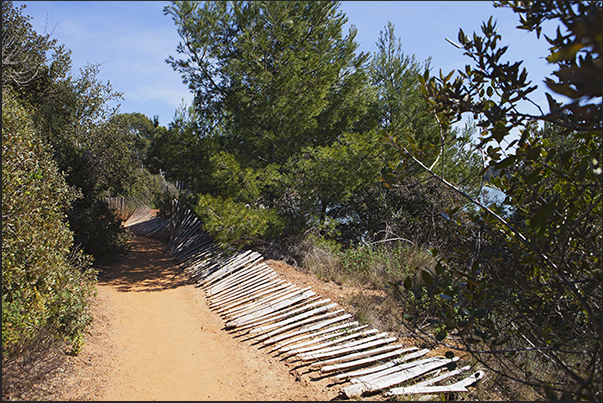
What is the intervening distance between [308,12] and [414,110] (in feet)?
12.8

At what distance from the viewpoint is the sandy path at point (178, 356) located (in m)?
4.10

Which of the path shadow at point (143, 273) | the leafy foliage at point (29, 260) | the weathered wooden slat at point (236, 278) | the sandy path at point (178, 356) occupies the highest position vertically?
the leafy foliage at point (29, 260)

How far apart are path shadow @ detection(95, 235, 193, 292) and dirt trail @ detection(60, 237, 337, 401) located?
1.51ft

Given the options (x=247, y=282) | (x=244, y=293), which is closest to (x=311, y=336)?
(x=244, y=293)

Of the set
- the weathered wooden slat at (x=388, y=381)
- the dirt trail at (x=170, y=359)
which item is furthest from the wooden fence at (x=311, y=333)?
the dirt trail at (x=170, y=359)

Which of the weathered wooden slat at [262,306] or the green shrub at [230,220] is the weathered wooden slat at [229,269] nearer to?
the green shrub at [230,220]

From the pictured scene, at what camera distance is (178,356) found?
5043mm

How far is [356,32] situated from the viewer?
11.3 meters

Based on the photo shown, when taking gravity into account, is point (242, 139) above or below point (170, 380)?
above

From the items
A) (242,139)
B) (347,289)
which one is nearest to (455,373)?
(347,289)

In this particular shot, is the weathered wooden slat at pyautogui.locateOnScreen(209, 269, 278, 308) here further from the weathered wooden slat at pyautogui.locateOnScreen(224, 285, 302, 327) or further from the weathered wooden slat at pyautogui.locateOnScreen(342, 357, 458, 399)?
the weathered wooden slat at pyautogui.locateOnScreen(342, 357, 458, 399)

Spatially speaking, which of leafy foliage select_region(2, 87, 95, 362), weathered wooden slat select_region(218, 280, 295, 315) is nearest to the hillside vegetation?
leafy foliage select_region(2, 87, 95, 362)

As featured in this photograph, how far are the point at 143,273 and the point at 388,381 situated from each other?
22.2ft

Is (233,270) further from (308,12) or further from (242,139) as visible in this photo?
(308,12)
